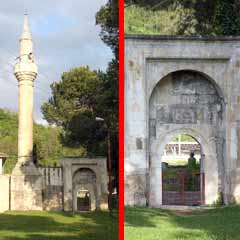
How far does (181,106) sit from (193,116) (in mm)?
68

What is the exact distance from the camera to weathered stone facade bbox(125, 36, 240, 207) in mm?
1950

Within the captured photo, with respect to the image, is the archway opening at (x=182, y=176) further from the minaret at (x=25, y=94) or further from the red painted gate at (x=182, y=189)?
the minaret at (x=25, y=94)

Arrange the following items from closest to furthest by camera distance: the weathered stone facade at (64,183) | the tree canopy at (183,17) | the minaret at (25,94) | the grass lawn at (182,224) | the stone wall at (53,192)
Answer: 1. the grass lawn at (182,224)
2. the tree canopy at (183,17)
3. the weathered stone facade at (64,183)
4. the stone wall at (53,192)
5. the minaret at (25,94)

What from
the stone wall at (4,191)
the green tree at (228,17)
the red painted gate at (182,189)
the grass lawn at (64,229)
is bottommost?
the grass lawn at (64,229)

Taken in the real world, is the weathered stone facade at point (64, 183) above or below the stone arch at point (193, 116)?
below

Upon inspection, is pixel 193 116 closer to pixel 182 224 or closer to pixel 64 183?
pixel 182 224

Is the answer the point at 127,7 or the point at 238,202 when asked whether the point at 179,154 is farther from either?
the point at 127,7

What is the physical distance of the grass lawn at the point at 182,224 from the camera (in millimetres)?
1945

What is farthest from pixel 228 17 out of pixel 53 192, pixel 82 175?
pixel 82 175

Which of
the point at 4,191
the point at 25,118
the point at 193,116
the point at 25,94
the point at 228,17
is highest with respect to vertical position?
the point at 25,94

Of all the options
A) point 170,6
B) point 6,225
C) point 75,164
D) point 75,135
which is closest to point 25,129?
point 75,164

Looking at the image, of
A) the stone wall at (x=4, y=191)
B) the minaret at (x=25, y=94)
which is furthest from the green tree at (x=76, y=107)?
the stone wall at (x=4, y=191)

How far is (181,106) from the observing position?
6.83 ft

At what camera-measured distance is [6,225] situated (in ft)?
22.6
